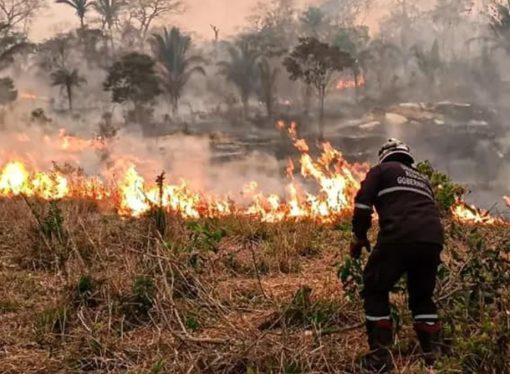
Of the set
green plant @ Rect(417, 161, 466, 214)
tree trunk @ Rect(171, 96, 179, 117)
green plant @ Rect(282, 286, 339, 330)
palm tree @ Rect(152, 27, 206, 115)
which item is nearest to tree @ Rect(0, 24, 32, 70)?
palm tree @ Rect(152, 27, 206, 115)

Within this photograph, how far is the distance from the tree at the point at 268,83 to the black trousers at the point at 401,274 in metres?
29.7

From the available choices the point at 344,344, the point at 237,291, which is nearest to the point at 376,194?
the point at 344,344

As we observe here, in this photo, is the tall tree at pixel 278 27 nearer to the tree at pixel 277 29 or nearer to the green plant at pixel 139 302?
the tree at pixel 277 29

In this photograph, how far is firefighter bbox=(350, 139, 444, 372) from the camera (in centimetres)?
466

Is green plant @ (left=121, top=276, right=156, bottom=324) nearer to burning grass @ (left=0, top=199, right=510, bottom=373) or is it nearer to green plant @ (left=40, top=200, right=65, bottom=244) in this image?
burning grass @ (left=0, top=199, right=510, bottom=373)

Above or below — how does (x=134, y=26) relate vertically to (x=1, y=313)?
above

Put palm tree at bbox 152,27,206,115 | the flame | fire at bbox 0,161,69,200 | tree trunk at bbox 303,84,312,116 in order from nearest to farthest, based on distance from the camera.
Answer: the flame
fire at bbox 0,161,69,200
palm tree at bbox 152,27,206,115
tree trunk at bbox 303,84,312,116

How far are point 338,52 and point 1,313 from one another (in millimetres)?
28445

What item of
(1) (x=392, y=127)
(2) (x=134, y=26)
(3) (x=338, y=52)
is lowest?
(1) (x=392, y=127)

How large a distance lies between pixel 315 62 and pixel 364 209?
92.7 feet

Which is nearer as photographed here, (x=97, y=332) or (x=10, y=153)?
(x=97, y=332)

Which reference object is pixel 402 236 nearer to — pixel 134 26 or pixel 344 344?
pixel 344 344

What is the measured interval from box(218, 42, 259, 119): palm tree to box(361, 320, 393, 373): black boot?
3002 cm

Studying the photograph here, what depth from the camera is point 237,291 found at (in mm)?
6734
